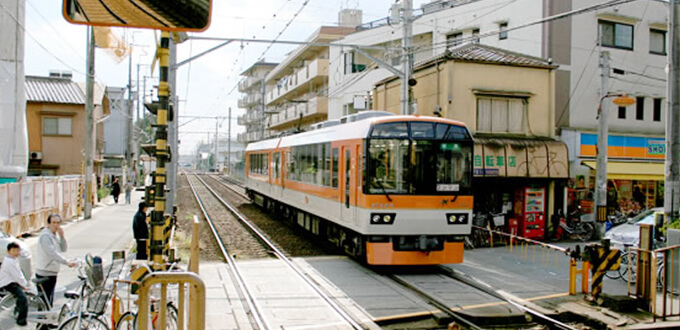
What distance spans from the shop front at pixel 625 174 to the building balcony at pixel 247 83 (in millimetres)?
45560

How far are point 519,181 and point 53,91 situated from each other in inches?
1024

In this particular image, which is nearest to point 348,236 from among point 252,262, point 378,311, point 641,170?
point 252,262

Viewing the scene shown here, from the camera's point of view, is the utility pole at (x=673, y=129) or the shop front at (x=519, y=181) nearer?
the utility pole at (x=673, y=129)

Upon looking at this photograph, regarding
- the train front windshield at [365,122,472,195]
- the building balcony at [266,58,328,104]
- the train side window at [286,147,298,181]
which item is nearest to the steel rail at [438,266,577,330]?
the train front windshield at [365,122,472,195]

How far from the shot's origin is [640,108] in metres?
23.2

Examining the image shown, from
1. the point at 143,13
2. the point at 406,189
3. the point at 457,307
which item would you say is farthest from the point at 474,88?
the point at 143,13

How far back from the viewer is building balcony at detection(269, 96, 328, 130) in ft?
121

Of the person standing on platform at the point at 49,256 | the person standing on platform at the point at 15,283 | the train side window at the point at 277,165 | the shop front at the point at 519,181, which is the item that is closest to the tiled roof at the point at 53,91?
the train side window at the point at 277,165

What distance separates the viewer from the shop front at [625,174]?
→ 20453mm

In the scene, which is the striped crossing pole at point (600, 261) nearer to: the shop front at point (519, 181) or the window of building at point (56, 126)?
the shop front at point (519, 181)

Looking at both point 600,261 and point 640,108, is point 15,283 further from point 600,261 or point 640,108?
point 640,108

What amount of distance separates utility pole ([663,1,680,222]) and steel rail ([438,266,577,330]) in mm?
4066

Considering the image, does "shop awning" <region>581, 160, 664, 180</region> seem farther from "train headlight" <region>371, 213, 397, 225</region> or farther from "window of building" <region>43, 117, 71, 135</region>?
"window of building" <region>43, 117, 71, 135</region>

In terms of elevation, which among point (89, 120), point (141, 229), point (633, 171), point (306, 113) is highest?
Result: point (306, 113)
